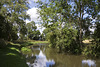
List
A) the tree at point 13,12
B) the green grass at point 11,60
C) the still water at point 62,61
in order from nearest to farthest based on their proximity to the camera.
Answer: the green grass at point 11,60 < the still water at point 62,61 < the tree at point 13,12

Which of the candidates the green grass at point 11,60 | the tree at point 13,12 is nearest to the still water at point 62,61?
the green grass at point 11,60

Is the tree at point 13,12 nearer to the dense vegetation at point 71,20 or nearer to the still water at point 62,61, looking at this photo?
the dense vegetation at point 71,20

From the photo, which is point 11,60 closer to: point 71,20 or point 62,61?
point 62,61

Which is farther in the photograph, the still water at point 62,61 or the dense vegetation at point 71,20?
the dense vegetation at point 71,20

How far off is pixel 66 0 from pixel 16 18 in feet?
56.9

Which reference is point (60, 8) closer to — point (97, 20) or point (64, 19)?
point (64, 19)

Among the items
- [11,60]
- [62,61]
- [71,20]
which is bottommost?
[62,61]

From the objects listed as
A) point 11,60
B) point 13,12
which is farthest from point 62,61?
point 13,12

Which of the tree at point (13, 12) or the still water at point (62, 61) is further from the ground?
the tree at point (13, 12)

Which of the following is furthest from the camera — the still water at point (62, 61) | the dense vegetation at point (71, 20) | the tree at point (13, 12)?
the tree at point (13, 12)

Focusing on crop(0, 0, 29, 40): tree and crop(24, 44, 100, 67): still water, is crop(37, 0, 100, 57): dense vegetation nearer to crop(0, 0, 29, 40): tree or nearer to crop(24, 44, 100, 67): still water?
crop(24, 44, 100, 67): still water

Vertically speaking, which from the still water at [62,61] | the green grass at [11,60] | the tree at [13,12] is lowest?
the still water at [62,61]

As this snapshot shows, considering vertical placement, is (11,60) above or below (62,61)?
above

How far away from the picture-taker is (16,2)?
27.5 meters
